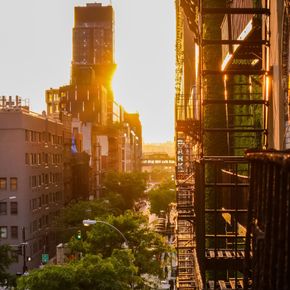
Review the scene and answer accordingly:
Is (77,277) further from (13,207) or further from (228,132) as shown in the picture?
(13,207)

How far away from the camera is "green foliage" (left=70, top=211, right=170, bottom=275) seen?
114 ft

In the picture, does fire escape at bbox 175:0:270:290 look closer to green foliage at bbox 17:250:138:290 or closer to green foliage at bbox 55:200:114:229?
green foliage at bbox 17:250:138:290

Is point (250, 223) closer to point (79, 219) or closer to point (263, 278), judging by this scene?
point (263, 278)

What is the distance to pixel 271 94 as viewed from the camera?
14.3m

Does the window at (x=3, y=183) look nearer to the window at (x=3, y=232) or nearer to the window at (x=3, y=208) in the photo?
the window at (x=3, y=208)

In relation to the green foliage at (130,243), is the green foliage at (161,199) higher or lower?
lower

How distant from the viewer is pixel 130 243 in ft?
122

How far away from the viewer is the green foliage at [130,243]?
34.8 meters

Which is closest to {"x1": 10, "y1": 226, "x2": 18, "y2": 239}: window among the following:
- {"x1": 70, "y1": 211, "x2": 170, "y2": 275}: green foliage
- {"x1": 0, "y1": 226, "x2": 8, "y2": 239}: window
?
{"x1": 0, "y1": 226, "x2": 8, "y2": 239}: window

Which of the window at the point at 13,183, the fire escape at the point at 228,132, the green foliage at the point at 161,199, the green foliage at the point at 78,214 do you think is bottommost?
the green foliage at the point at 161,199

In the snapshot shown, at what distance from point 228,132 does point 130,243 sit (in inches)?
717

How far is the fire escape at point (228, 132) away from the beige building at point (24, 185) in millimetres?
21184

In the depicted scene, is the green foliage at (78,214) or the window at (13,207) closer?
the window at (13,207)

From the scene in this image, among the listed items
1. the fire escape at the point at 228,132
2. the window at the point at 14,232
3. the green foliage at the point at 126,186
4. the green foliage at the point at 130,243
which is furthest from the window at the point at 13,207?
the green foliage at the point at 126,186
